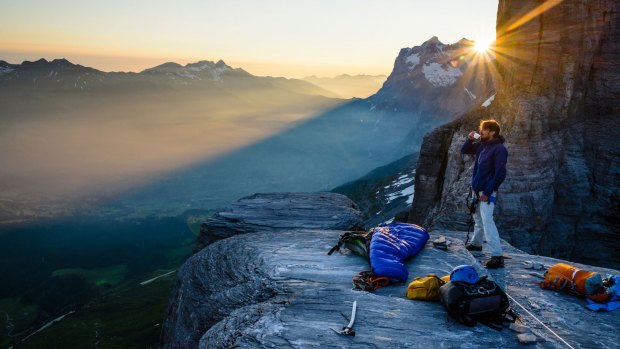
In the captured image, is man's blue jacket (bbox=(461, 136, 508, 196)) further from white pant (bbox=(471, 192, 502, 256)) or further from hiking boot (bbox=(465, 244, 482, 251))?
hiking boot (bbox=(465, 244, 482, 251))

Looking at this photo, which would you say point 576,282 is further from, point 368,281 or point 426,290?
point 368,281

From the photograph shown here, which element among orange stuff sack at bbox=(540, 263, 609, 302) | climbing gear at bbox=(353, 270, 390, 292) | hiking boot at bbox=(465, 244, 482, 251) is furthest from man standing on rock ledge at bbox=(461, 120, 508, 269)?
climbing gear at bbox=(353, 270, 390, 292)

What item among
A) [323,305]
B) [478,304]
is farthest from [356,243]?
[478,304]

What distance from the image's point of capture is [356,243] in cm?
1428

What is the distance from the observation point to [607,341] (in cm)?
883

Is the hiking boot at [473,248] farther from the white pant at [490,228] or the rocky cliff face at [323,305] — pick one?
the white pant at [490,228]

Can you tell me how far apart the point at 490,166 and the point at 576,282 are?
14.4 ft

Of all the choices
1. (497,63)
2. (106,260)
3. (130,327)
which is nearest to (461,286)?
(497,63)

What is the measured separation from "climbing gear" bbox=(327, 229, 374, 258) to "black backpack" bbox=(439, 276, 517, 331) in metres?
4.44

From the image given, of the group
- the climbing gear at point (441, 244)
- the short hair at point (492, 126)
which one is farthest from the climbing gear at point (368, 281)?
the short hair at point (492, 126)

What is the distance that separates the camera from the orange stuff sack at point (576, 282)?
10.6 m

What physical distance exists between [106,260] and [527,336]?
701 feet

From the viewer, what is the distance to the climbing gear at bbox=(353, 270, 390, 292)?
11.4m

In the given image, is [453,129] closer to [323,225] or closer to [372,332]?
[323,225]
